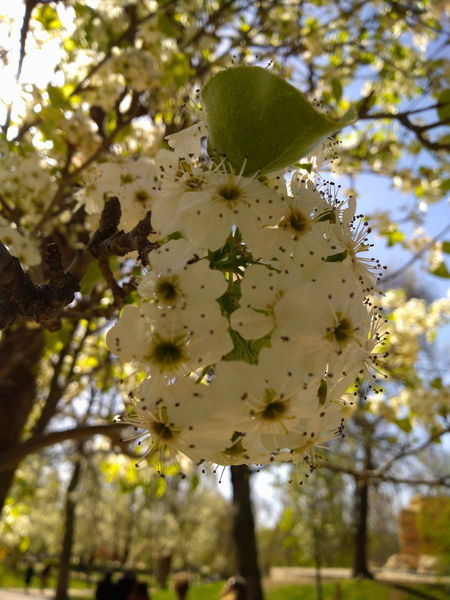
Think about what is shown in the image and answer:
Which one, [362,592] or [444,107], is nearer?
[444,107]

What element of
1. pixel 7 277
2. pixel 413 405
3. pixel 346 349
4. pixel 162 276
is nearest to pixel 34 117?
pixel 7 277

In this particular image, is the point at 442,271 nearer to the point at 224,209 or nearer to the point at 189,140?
the point at 189,140

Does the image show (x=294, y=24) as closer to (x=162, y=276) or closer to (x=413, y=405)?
(x=413, y=405)

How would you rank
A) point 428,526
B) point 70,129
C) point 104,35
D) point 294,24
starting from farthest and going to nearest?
point 428,526 → point 294,24 → point 104,35 → point 70,129

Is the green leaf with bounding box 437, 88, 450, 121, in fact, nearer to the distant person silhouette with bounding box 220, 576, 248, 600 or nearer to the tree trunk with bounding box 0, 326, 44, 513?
the tree trunk with bounding box 0, 326, 44, 513

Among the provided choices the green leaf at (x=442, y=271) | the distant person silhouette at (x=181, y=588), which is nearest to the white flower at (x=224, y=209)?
the green leaf at (x=442, y=271)

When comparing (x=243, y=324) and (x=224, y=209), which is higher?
(x=224, y=209)

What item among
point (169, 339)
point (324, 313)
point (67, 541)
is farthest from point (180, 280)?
point (67, 541)
